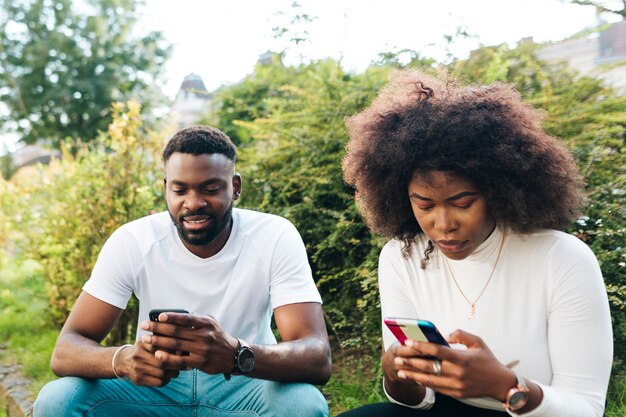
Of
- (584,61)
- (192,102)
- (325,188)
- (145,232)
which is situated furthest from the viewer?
(192,102)

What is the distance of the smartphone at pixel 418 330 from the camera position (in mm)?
1785

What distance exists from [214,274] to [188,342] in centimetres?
67

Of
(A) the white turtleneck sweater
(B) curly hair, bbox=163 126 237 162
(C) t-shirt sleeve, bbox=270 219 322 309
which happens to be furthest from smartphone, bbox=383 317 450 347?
(B) curly hair, bbox=163 126 237 162

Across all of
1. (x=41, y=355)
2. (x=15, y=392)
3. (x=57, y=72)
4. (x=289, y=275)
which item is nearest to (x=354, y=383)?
(x=289, y=275)

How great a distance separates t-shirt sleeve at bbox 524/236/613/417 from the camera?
1.97 meters

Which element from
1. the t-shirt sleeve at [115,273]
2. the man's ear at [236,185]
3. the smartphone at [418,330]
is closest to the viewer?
the smartphone at [418,330]

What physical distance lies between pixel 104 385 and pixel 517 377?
5.70ft

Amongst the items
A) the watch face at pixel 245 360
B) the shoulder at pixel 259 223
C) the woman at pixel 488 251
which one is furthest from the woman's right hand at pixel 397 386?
the shoulder at pixel 259 223

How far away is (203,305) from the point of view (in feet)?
9.61

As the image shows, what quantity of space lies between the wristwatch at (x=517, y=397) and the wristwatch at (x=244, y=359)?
99cm

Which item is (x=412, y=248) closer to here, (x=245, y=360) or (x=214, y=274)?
(x=245, y=360)

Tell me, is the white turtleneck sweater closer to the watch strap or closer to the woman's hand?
the watch strap

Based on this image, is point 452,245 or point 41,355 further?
point 41,355

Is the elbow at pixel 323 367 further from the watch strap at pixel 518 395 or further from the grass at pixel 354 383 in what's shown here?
the grass at pixel 354 383
